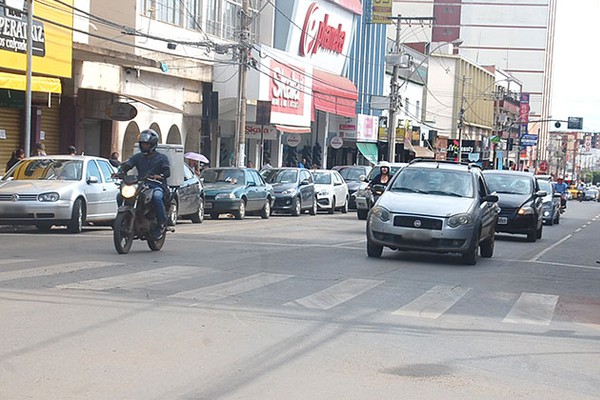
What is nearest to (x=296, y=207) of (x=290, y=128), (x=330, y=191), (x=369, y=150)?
(x=330, y=191)

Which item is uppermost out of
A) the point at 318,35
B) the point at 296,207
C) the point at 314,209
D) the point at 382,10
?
the point at 382,10

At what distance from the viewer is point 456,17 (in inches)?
4751

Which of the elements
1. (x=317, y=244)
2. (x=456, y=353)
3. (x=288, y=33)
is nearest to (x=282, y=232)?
(x=317, y=244)

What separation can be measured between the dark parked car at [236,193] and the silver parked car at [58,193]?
6423mm

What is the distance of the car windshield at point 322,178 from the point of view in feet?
117

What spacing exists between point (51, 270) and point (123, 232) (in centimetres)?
227

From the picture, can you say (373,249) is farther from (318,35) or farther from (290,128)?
(318,35)

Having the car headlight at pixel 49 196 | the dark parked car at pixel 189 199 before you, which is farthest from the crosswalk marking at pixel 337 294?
the dark parked car at pixel 189 199

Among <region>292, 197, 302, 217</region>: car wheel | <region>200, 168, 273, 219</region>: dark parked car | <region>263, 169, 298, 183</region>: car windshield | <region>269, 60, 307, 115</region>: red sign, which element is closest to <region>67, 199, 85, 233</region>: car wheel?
<region>200, 168, 273, 219</region>: dark parked car

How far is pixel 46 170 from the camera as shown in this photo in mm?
20031

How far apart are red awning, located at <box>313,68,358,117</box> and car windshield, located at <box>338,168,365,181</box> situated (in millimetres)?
9571

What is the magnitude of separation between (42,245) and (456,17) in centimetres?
10948

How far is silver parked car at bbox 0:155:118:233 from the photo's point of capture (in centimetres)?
1867

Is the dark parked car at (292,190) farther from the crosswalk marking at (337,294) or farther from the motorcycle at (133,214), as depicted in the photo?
the crosswalk marking at (337,294)
